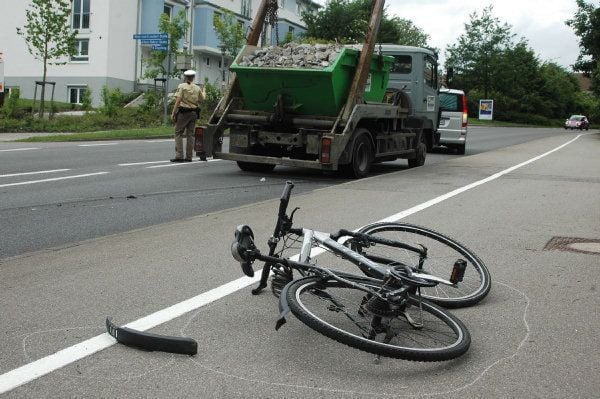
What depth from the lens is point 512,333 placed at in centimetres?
462

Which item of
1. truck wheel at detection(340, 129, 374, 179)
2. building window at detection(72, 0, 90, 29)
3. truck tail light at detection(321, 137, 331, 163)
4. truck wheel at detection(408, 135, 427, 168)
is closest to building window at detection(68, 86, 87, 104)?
building window at detection(72, 0, 90, 29)

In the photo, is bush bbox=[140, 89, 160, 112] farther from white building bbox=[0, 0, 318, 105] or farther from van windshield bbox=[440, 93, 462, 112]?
van windshield bbox=[440, 93, 462, 112]

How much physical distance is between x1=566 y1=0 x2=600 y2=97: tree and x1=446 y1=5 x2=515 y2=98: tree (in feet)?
52.6

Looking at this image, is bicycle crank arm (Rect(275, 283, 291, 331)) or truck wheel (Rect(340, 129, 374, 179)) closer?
bicycle crank arm (Rect(275, 283, 291, 331))

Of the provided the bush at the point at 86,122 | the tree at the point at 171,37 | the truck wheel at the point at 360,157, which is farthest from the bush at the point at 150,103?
the truck wheel at the point at 360,157

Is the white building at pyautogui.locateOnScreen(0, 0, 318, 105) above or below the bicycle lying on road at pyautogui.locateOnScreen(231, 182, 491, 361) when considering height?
above

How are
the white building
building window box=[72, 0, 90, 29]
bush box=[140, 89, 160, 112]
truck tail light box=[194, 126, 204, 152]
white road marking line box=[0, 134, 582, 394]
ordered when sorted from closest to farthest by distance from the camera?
white road marking line box=[0, 134, 582, 394]
truck tail light box=[194, 126, 204, 152]
bush box=[140, 89, 160, 112]
the white building
building window box=[72, 0, 90, 29]

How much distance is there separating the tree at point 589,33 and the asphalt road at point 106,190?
5133 centimetres

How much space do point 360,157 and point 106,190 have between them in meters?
5.12

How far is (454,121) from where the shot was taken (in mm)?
24453

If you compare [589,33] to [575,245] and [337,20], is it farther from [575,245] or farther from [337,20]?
[575,245]

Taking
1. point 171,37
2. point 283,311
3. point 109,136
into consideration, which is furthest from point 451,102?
point 283,311

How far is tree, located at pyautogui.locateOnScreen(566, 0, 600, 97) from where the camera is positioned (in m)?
63.5

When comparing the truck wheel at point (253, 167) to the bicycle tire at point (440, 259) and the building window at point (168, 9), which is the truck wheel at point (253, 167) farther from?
the building window at point (168, 9)
